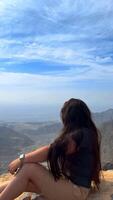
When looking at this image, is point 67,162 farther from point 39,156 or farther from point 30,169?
point 30,169

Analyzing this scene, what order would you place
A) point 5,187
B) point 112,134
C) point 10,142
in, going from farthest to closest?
point 10,142, point 112,134, point 5,187

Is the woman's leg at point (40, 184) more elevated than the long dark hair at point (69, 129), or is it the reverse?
the long dark hair at point (69, 129)

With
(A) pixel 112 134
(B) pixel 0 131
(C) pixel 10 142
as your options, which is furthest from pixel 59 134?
(B) pixel 0 131

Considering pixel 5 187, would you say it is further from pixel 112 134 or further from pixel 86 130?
pixel 112 134

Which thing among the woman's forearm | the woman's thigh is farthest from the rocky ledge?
the woman's forearm

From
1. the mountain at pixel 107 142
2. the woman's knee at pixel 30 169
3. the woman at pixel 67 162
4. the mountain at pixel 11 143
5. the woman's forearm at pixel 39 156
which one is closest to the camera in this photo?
the woman at pixel 67 162

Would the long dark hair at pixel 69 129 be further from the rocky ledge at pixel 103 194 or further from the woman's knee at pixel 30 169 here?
the rocky ledge at pixel 103 194

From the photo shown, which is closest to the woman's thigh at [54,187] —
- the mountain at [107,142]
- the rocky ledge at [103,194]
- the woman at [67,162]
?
the woman at [67,162]
